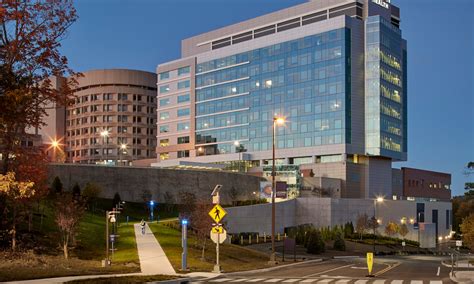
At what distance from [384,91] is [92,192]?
70.4m

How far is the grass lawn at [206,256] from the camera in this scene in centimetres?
3566

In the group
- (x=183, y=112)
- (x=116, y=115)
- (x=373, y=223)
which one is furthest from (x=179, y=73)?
(x=373, y=223)

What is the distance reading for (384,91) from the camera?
120812mm

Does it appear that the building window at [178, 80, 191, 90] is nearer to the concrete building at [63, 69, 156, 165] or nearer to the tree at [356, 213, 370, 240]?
the concrete building at [63, 69, 156, 165]

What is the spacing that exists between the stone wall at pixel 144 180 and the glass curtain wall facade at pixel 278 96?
27917 mm

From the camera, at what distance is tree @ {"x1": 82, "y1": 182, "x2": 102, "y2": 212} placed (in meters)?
71.2

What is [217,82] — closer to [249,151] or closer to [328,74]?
[249,151]

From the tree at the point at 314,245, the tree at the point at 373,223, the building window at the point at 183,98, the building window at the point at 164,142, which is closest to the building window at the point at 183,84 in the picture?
the building window at the point at 183,98

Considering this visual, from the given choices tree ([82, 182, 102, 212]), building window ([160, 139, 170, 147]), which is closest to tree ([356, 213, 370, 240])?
tree ([82, 182, 102, 212])

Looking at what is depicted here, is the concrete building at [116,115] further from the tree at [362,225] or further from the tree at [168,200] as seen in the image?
the tree at [362,225]

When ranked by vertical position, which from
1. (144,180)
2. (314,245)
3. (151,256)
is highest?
(144,180)

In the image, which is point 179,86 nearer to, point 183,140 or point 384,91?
point 183,140

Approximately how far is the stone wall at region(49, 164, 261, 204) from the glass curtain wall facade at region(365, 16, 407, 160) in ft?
113

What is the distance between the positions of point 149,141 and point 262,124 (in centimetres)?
6305
